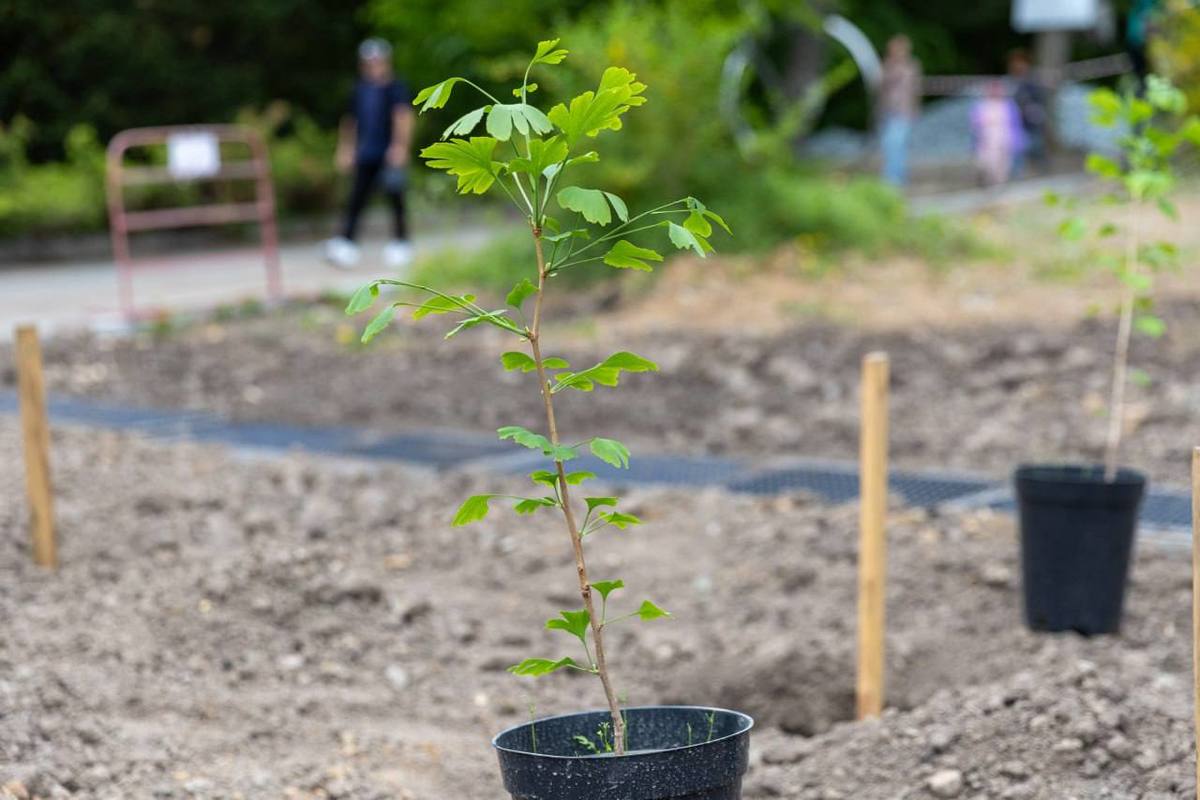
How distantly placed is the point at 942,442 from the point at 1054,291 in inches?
140

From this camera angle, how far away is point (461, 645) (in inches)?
164

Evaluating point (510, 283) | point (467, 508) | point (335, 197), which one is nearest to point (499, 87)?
point (335, 197)

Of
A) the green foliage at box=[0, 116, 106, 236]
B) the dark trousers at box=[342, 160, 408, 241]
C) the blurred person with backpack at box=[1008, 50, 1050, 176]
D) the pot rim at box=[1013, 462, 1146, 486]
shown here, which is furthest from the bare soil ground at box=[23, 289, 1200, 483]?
the blurred person with backpack at box=[1008, 50, 1050, 176]

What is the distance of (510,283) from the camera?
1020cm

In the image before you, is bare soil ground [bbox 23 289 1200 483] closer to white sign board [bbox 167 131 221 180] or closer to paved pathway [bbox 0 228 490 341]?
paved pathway [bbox 0 228 490 341]

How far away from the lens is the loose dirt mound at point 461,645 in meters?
3.04

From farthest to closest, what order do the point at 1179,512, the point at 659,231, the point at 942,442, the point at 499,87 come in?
the point at 499,87 → the point at 659,231 → the point at 942,442 → the point at 1179,512

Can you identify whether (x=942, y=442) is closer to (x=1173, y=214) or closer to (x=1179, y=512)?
(x=1179, y=512)

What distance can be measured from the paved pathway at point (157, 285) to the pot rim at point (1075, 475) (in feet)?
22.3

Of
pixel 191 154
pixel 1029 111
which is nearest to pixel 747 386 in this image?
pixel 191 154

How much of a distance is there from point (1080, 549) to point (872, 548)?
0.71 m

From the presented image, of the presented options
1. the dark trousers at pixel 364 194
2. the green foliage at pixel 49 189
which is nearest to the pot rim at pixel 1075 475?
the dark trousers at pixel 364 194

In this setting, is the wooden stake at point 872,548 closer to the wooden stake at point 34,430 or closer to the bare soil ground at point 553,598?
the bare soil ground at point 553,598

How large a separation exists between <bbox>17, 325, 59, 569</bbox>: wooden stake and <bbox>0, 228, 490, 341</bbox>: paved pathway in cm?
551
